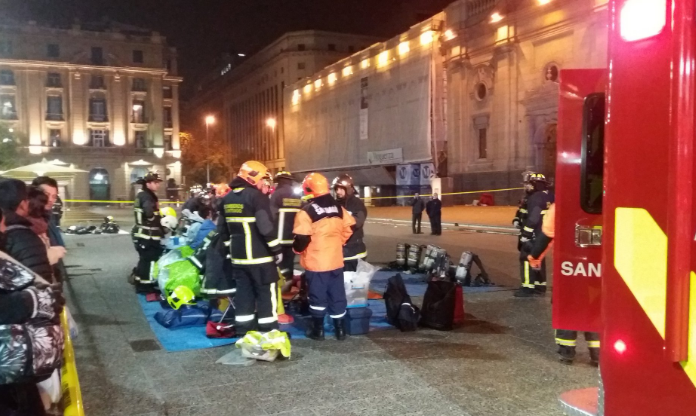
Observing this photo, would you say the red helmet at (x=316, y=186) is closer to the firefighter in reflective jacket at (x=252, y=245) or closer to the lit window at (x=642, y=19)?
the firefighter in reflective jacket at (x=252, y=245)

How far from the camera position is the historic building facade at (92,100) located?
6047cm

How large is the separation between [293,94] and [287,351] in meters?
53.8

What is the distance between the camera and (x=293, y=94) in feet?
189

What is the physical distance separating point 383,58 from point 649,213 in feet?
138

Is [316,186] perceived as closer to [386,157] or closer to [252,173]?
[252,173]

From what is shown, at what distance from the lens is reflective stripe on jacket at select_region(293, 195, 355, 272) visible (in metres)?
A: 6.12

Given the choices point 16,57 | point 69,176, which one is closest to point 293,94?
point 16,57

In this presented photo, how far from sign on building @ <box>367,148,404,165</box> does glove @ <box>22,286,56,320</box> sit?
3825cm

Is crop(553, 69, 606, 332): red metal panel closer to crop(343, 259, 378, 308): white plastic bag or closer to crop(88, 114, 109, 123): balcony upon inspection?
crop(343, 259, 378, 308): white plastic bag

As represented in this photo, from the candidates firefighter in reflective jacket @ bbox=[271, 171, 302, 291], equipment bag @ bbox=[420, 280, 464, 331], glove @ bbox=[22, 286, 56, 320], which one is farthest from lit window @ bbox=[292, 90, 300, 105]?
glove @ bbox=[22, 286, 56, 320]

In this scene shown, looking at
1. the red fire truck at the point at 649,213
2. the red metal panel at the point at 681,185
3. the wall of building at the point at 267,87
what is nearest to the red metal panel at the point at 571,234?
the red fire truck at the point at 649,213

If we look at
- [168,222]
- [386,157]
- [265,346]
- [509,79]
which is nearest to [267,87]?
[386,157]

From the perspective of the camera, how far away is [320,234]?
6.14 meters

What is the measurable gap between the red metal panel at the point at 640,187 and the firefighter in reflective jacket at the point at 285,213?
538 cm
